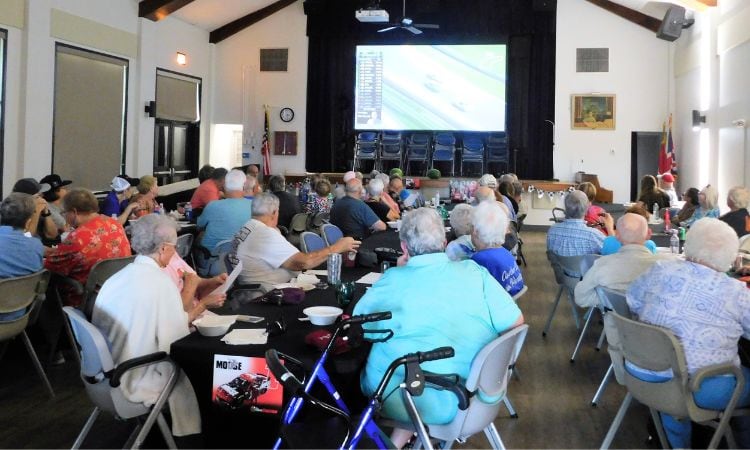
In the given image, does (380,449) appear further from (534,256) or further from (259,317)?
(534,256)

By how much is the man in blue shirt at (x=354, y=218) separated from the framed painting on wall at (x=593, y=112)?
975cm

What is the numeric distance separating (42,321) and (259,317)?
109 inches

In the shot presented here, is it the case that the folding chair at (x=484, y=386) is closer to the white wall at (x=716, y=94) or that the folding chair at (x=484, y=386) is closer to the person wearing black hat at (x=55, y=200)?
the person wearing black hat at (x=55, y=200)

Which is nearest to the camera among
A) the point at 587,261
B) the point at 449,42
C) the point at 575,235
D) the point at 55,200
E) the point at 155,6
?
the point at 587,261

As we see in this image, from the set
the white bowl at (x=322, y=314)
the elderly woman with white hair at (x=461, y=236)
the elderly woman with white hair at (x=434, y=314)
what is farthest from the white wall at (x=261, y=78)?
the elderly woman with white hair at (x=434, y=314)

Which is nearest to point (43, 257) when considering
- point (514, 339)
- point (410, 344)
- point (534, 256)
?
point (410, 344)

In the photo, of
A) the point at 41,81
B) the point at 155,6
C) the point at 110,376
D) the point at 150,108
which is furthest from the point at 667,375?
the point at 155,6

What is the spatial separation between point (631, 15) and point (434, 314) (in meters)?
14.1

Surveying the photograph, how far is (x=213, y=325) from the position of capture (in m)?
2.75

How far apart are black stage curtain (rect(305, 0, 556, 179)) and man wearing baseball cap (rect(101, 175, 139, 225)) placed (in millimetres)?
8346

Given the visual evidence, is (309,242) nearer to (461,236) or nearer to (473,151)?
(461,236)

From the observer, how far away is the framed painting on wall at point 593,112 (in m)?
14.9

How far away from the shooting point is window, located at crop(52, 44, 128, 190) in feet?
34.0

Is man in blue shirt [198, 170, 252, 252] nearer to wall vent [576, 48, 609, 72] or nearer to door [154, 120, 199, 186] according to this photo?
door [154, 120, 199, 186]
